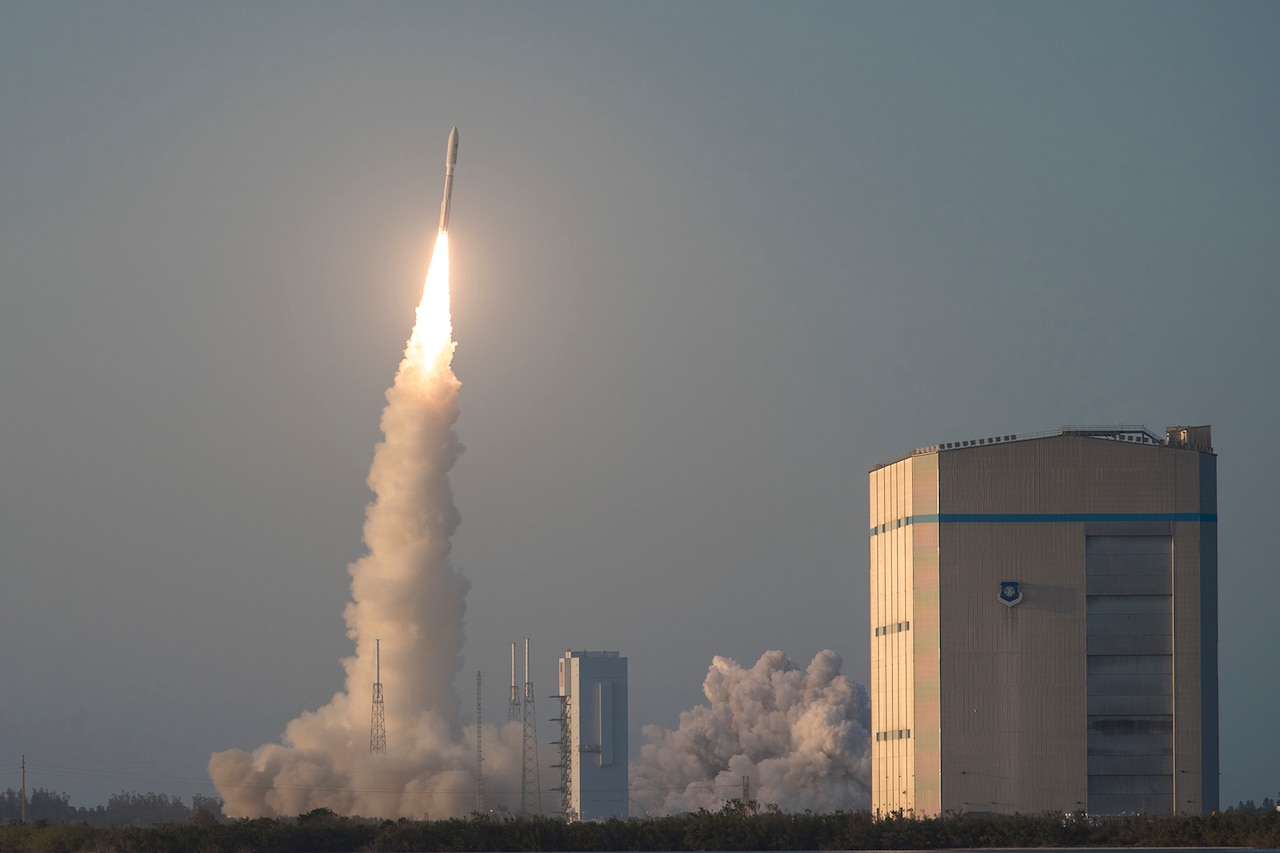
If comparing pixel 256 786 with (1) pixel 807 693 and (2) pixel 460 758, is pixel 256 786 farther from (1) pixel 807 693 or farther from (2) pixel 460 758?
(1) pixel 807 693

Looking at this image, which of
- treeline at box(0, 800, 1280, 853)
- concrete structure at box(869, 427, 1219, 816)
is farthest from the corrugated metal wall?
treeline at box(0, 800, 1280, 853)

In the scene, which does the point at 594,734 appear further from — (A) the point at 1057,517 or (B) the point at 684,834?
(B) the point at 684,834

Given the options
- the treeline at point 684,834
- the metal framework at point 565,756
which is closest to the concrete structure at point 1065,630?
the treeline at point 684,834

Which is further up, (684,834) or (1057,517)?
(1057,517)

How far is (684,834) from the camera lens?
84438mm

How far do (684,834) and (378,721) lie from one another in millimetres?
34710

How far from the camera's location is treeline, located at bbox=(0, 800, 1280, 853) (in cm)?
8244

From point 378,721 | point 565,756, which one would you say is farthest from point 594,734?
point 378,721

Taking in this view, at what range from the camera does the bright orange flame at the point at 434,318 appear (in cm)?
10331

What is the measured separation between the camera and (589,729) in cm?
15550

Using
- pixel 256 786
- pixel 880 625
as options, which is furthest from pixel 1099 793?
pixel 256 786

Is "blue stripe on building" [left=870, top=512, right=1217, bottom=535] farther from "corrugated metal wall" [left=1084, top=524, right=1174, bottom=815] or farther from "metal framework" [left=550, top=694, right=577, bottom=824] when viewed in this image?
"metal framework" [left=550, top=694, right=577, bottom=824]

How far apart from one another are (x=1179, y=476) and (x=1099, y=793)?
15837mm

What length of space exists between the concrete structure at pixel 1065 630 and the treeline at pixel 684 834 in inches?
593
